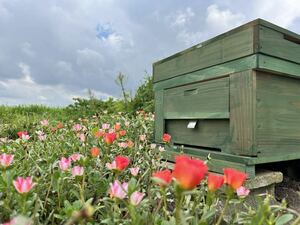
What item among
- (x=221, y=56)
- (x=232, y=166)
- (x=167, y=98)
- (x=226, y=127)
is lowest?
(x=232, y=166)

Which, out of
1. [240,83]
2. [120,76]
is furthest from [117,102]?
[240,83]

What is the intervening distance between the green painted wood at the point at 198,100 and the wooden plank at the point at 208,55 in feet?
0.36

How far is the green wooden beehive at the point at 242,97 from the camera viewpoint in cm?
145

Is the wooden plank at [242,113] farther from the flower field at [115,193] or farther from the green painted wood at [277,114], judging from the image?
the flower field at [115,193]

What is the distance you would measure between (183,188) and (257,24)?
3.88ft

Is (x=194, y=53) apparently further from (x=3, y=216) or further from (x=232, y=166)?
Answer: (x=3, y=216)

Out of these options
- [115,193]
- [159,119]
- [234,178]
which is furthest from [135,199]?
[159,119]

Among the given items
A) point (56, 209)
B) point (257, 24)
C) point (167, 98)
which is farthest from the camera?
point (167, 98)

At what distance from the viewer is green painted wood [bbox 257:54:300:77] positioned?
56.0 inches

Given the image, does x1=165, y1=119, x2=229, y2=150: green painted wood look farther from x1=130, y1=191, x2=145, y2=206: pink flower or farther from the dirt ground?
x1=130, y1=191, x2=145, y2=206: pink flower

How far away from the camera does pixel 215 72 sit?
1.66 metres

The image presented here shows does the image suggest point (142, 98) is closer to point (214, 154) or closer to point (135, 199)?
point (214, 154)

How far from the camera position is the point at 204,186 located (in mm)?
1141

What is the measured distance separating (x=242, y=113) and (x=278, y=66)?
317mm
